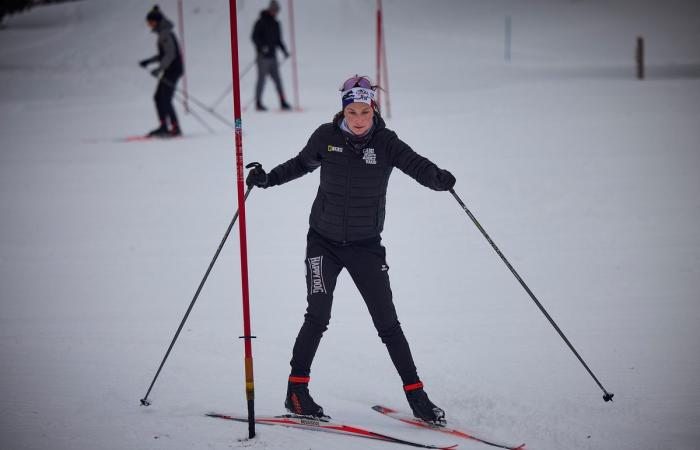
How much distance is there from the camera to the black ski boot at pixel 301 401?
311 cm

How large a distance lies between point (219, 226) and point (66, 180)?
2646 millimetres

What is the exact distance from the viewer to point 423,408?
122 inches

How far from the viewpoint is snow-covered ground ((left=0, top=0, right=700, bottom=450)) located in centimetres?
330

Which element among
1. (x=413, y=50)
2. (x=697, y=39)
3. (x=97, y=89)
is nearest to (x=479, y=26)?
(x=413, y=50)

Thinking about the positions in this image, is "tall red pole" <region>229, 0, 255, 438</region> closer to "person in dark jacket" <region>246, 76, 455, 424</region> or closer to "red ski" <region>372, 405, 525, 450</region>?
"person in dark jacket" <region>246, 76, 455, 424</region>

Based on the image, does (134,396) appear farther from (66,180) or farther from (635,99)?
(635,99)

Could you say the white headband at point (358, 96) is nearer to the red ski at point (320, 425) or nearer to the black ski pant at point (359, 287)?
the black ski pant at point (359, 287)

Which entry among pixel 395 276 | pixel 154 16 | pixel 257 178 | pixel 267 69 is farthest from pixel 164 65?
pixel 257 178

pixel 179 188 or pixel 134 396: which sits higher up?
pixel 179 188

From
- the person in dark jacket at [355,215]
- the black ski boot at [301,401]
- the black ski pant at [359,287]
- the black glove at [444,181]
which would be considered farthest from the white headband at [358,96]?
the black ski boot at [301,401]

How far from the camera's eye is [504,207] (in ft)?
22.3

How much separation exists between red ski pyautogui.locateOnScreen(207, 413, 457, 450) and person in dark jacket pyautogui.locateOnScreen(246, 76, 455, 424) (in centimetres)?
5

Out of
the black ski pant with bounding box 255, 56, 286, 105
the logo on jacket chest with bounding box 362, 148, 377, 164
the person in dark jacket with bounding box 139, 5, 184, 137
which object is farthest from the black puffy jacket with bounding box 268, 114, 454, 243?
the black ski pant with bounding box 255, 56, 286, 105

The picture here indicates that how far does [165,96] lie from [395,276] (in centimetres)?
570
